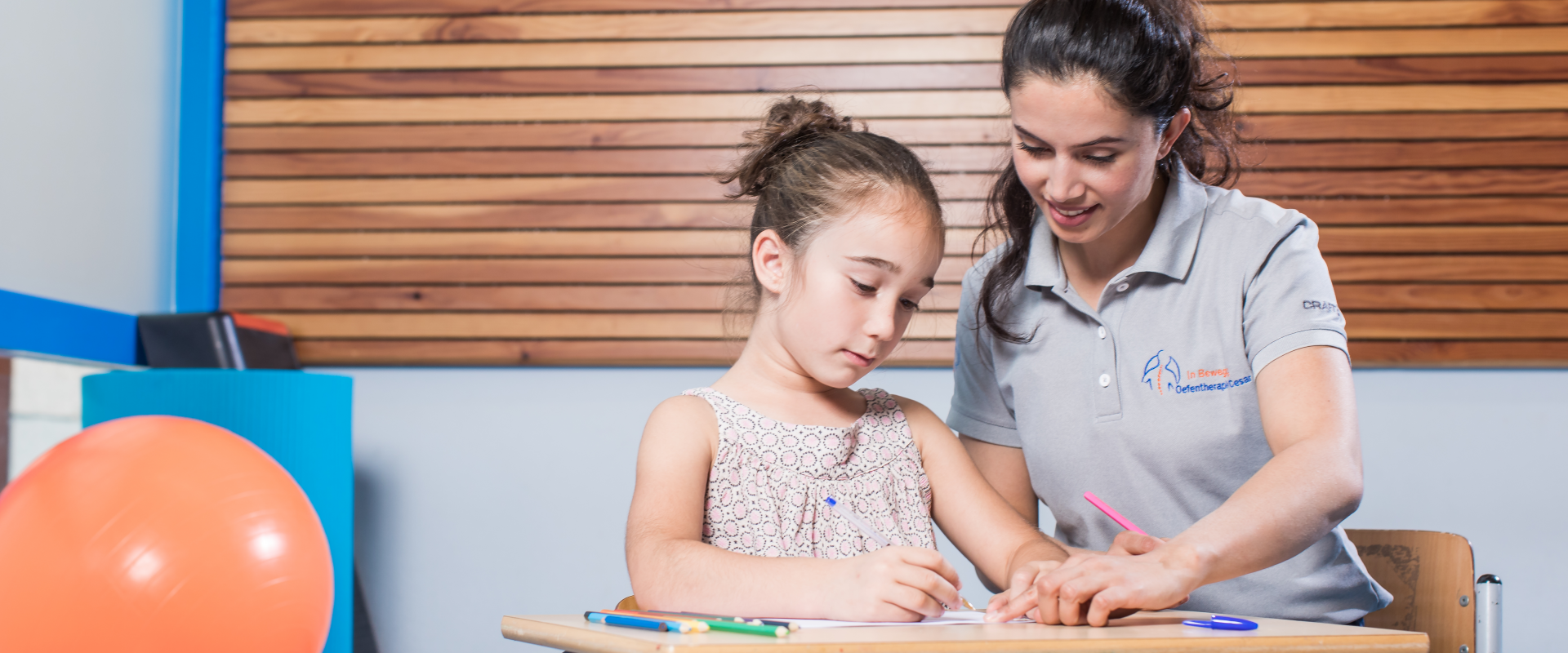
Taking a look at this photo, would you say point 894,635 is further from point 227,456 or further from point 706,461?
point 227,456

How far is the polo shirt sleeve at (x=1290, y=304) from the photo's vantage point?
118 cm

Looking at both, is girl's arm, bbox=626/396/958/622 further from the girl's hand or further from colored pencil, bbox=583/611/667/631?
colored pencil, bbox=583/611/667/631

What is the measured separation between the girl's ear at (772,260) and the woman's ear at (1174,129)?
0.49m

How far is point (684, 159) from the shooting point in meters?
2.43

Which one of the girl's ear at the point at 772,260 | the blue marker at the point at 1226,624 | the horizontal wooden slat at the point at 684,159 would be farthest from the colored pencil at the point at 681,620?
the horizontal wooden slat at the point at 684,159

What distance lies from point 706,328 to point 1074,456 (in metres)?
1.17

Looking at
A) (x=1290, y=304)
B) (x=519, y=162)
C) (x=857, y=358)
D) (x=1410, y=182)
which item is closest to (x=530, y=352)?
(x=519, y=162)

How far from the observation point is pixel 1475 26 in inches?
90.8

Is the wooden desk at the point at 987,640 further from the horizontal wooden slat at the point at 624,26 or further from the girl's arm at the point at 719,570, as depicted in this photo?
the horizontal wooden slat at the point at 624,26

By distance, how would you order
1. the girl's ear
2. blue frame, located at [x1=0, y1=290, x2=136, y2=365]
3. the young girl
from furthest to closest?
blue frame, located at [x1=0, y1=290, x2=136, y2=365], the girl's ear, the young girl

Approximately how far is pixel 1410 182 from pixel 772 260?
1.81 metres

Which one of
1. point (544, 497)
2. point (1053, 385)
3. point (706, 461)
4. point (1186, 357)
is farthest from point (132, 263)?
point (1186, 357)

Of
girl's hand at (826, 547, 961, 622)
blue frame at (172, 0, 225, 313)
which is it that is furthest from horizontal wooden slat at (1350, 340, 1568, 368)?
blue frame at (172, 0, 225, 313)

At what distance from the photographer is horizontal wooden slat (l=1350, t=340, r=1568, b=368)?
2230 millimetres
